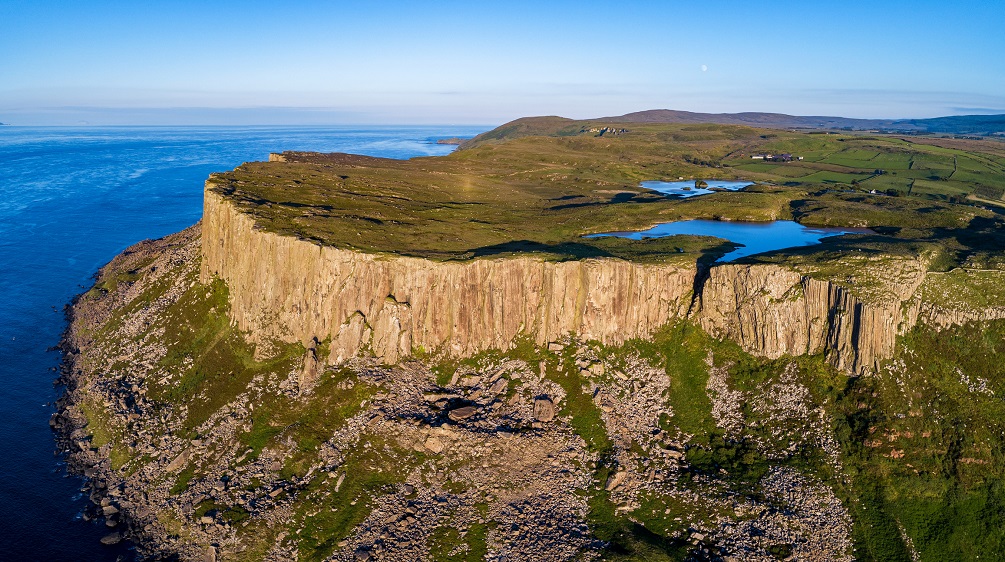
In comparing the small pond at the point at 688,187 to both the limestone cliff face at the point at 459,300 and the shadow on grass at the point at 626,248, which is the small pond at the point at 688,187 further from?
the limestone cliff face at the point at 459,300

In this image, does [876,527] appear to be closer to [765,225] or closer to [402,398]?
[402,398]

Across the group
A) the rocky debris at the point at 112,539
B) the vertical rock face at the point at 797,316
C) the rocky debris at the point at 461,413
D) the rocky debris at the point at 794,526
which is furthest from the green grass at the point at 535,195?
the rocky debris at the point at 112,539

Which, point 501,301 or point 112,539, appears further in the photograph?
point 501,301

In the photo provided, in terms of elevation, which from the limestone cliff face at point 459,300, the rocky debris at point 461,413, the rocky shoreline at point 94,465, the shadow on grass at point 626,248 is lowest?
the rocky shoreline at point 94,465

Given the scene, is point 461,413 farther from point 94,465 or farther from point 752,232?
point 752,232

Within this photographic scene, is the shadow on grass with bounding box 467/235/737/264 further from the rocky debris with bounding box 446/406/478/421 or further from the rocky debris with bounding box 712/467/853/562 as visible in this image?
the rocky debris with bounding box 712/467/853/562

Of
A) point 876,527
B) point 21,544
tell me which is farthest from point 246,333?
point 876,527

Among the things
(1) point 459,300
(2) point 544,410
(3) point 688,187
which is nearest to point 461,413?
(2) point 544,410
